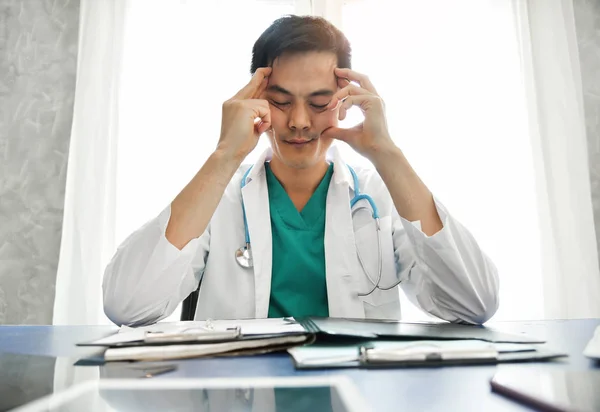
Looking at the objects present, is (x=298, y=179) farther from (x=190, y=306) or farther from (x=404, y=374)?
(x=404, y=374)

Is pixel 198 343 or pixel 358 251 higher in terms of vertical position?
pixel 358 251

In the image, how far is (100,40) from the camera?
227 centimetres

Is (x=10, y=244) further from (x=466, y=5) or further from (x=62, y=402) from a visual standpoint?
(x=466, y=5)

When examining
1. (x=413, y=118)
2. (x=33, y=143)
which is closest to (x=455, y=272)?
(x=413, y=118)

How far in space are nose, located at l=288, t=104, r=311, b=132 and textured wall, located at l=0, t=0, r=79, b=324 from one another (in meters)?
1.50

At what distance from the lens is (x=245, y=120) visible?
1.14 metres

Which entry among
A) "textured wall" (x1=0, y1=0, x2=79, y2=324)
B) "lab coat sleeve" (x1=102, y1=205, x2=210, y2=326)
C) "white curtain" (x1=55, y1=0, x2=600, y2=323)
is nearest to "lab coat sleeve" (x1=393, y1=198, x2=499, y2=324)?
"lab coat sleeve" (x1=102, y1=205, x2=210, y2=326)

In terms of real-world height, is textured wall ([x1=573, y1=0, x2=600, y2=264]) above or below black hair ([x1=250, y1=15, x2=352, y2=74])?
above

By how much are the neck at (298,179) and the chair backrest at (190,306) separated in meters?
0.37

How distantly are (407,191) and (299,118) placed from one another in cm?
34

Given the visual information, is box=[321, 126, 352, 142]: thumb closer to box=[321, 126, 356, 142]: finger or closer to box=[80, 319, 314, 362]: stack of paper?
box=[321, 126, 356, 142]: finger

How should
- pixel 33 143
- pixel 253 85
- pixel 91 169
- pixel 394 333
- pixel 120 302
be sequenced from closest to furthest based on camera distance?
pixel 394 333 < pixel 120 302 < pixel 253 85 < pixel 91 169 < pixel 33 143

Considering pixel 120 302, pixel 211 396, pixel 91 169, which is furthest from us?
pixel 91 169

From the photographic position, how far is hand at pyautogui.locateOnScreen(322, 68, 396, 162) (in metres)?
1.12
